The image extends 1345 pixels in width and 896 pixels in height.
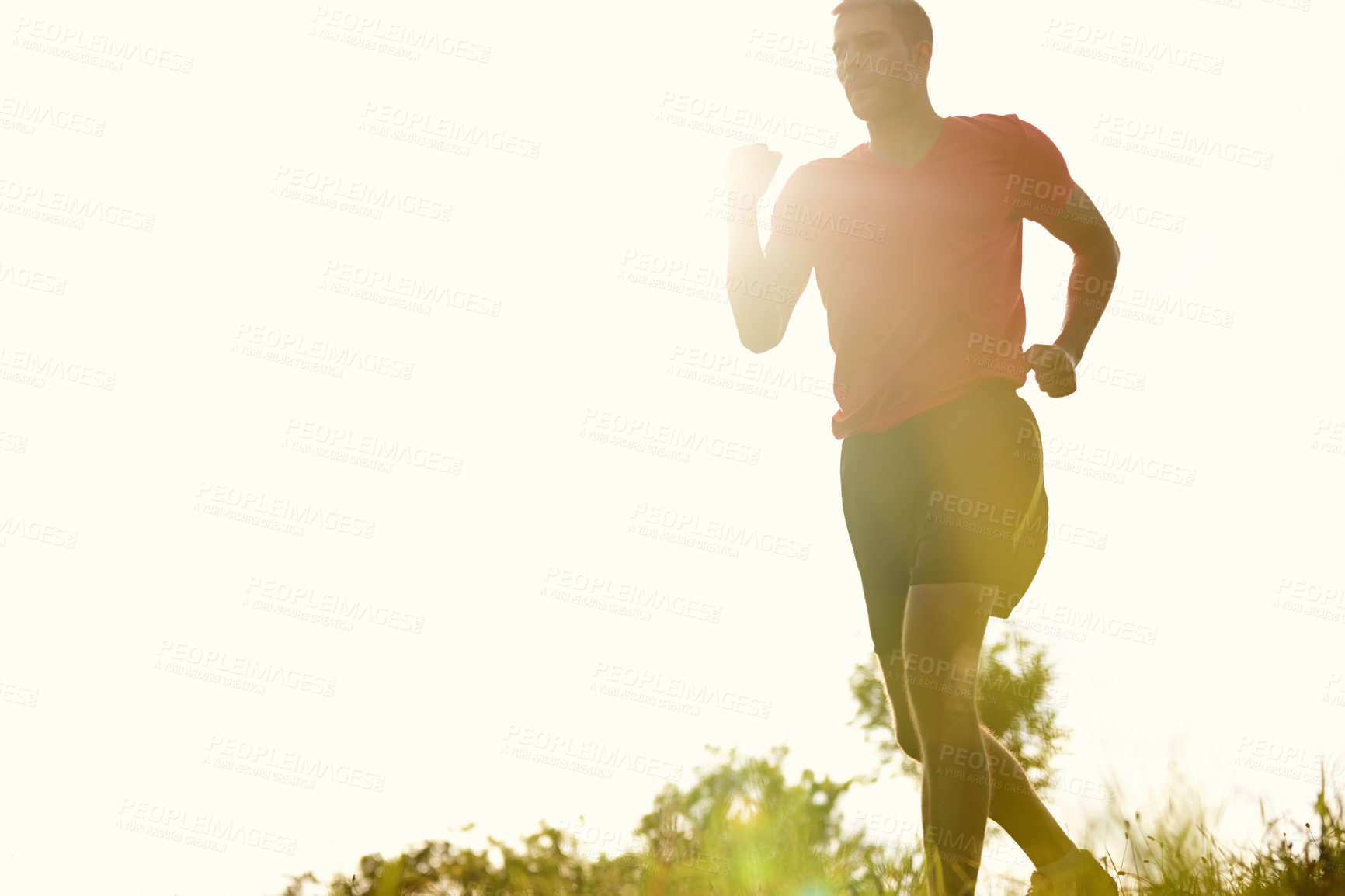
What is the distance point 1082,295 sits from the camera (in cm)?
296

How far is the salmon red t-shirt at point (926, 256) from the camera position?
8.99ft

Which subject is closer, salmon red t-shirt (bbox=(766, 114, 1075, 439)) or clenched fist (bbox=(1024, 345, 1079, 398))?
clenched fist (bbox=(1024, 345, 1079, 398))

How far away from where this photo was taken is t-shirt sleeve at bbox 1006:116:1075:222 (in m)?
2.94

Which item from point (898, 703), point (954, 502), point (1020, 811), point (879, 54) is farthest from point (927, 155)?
point (1020, 811)

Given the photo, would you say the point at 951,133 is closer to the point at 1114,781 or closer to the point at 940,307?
the point at 940,307

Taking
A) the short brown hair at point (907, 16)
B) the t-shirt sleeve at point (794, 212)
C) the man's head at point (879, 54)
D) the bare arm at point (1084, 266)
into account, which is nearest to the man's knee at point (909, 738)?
the bare arm at point (1084, 266)

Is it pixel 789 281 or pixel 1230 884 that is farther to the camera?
pixel 789 281

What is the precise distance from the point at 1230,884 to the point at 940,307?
1.62m

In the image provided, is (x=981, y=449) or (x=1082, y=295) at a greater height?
(x=1082, y=295)

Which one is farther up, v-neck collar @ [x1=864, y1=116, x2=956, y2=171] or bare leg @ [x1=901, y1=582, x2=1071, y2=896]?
v-neck collar @ [x1=864, y1=116, x2=956, y2=171]

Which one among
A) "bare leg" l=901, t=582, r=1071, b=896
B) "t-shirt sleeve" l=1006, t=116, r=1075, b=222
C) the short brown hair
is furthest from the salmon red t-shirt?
"bare leg" l=901, t=582, r=1071, b=896

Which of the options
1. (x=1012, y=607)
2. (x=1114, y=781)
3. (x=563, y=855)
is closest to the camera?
(x=1114, y=781)

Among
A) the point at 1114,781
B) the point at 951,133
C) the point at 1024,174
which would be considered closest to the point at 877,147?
the point at 951,133

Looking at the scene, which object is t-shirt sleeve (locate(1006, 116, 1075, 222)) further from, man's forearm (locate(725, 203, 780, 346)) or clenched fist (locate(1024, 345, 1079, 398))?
man's forearm (locate(725, 203, 780, 346))
